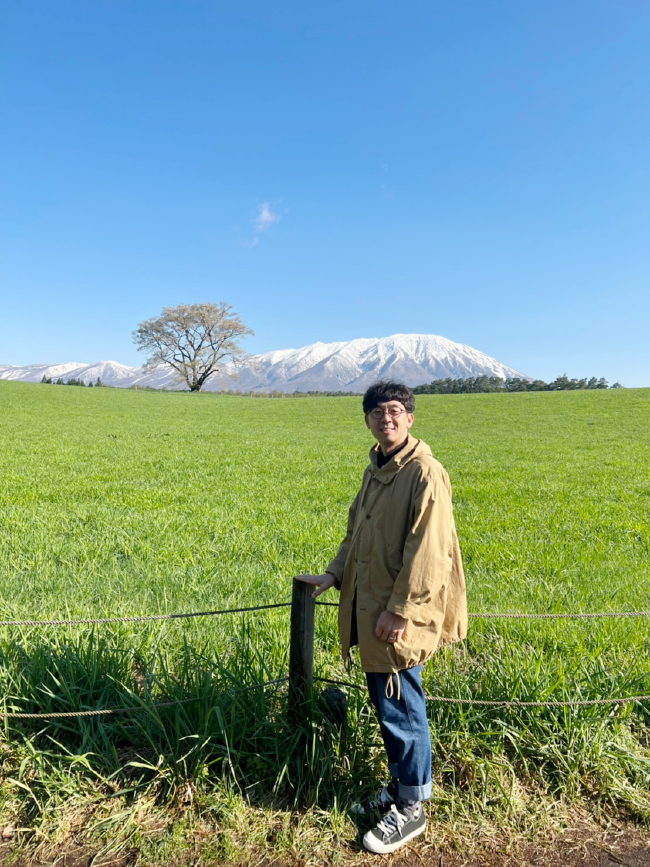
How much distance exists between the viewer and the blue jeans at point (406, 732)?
2402 mm

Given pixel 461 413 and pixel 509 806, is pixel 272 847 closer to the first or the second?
pixel 509 806

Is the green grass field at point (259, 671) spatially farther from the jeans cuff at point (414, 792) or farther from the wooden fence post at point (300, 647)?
the jeans cuff at point (414, 792)

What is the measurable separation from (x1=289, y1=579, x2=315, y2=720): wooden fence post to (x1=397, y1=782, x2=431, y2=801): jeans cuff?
658mm

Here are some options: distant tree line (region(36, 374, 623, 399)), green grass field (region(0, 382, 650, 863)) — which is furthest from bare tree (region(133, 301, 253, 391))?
green grass field (region(0, 382, 650, 863))

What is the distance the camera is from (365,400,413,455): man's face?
242cm

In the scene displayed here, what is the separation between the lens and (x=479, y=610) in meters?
4.55

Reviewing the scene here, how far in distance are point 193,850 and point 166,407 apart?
40.8m

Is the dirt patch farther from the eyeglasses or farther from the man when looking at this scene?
the eyeglasses

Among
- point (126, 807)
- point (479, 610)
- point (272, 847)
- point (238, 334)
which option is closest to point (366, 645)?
point (272, 847)

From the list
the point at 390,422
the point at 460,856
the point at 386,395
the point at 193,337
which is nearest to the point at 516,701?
the point at 460,856

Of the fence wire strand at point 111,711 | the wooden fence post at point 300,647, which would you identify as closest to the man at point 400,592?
the wooden fence post at point 300,647

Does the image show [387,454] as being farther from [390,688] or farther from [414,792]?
[414,792]

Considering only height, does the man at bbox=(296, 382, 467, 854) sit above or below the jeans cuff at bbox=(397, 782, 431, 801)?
above

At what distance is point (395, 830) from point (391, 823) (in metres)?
0.03
